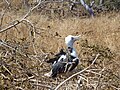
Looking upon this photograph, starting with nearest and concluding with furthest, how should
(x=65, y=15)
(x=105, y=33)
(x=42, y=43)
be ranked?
(x=42, y=43), (x=105, y=33), (x=65, y=15)

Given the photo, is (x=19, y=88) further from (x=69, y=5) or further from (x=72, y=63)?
(x=69, y=5)

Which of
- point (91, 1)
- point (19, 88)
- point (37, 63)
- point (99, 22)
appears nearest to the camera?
point (19, 88)

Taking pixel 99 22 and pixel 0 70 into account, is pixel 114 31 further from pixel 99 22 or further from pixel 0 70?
pixel 0 70

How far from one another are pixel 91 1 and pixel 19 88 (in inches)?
338

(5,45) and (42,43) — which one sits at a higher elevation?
(5,45)

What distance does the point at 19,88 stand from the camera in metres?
2.77

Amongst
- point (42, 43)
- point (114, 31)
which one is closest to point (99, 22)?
point (114, 31)

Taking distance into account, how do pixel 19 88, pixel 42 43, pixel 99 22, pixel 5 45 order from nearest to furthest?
pixel 19 88, pixel 5 45, pixel 42 43, pixel 99 22

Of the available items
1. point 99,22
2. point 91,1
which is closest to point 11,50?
point 99,22

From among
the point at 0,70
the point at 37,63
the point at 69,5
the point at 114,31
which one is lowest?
the point at 69,5

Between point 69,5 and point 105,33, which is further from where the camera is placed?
point 69,5

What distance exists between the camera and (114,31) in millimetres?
6160

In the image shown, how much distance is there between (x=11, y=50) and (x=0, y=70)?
39 centimetres

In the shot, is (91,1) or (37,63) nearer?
(37,63)
